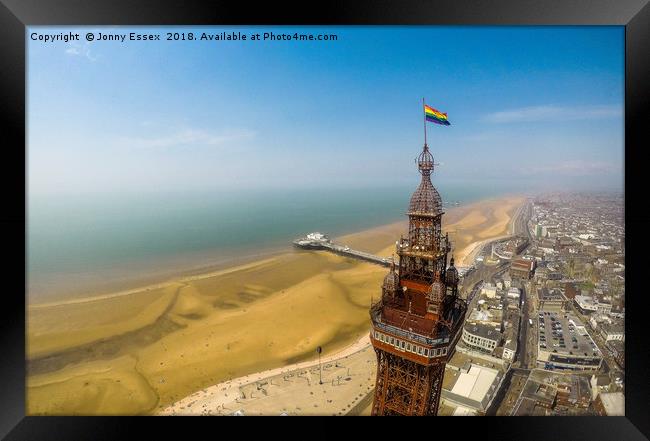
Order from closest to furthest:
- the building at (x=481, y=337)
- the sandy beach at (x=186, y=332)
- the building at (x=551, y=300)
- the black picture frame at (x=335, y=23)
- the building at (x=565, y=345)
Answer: the black picture frame at (x=335, y=23) < the sandy beach at (x=186, y=332) < the building at (x=565, y=345) < the building at (x=551, y=300) < the building at (x=481, y=337)

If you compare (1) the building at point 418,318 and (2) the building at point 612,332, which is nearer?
(1) the building at point 418,318

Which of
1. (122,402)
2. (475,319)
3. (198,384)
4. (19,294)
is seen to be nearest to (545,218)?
(475,319)

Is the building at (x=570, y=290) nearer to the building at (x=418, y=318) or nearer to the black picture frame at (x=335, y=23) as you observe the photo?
the black picture frame at (x=335, y=23)

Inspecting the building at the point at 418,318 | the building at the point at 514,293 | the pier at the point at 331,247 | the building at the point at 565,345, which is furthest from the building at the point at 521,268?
the building at the point at 418,318

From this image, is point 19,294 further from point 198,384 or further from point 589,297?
point 589,297

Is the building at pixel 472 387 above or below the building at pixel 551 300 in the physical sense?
below

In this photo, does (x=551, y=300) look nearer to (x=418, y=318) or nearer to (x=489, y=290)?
(x=489, y=290)

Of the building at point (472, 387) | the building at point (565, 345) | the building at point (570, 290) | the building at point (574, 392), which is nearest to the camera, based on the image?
the building at point (574, 392)
